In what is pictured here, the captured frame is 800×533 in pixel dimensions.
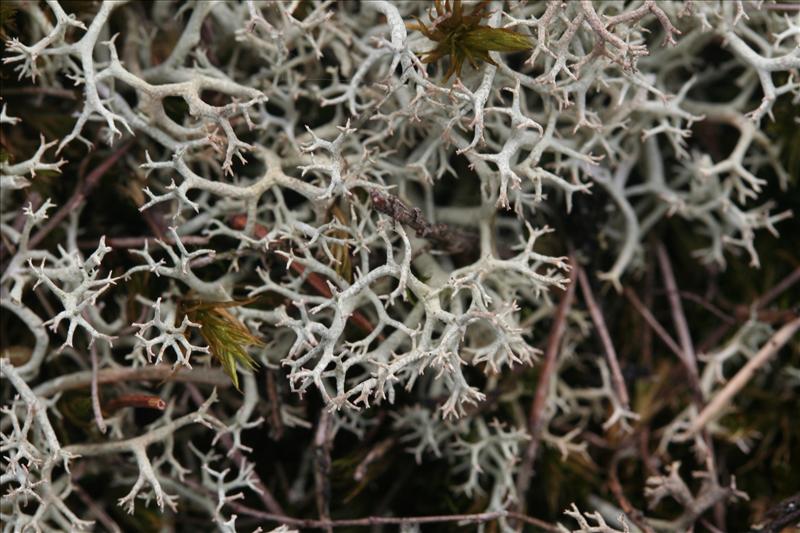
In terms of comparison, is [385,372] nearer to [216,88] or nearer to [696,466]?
[216,88]

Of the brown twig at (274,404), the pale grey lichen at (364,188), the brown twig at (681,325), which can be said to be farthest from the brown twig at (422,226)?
the brown twig at (681,325)

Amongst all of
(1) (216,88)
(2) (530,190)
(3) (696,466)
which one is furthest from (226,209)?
(3) (696,466)

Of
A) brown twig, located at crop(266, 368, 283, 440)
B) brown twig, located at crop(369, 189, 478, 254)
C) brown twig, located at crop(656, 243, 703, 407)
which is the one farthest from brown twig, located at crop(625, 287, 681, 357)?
brown twig, located at crop(266, 368, 283, 440)

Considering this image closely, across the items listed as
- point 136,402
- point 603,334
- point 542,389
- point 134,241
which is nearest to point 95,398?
point 136,402

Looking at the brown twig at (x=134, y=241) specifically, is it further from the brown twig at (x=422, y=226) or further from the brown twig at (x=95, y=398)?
the brown twig at (x=422, y=226)

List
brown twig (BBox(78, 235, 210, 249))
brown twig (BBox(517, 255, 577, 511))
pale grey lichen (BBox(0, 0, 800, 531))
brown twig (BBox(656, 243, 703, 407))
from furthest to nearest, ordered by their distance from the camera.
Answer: brown twig (BBox(656, 243, 703, 407))
brown twig (BBox(517, 255, 577, 511))
brown twig (BBox(78, 235, 210, 249))
pale grey lichen (BBox(0, 0, 800, 531))

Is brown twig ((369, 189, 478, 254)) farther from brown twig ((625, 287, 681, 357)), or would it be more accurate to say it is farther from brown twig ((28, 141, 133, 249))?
brown twig ((28, 141, 133, 249))
